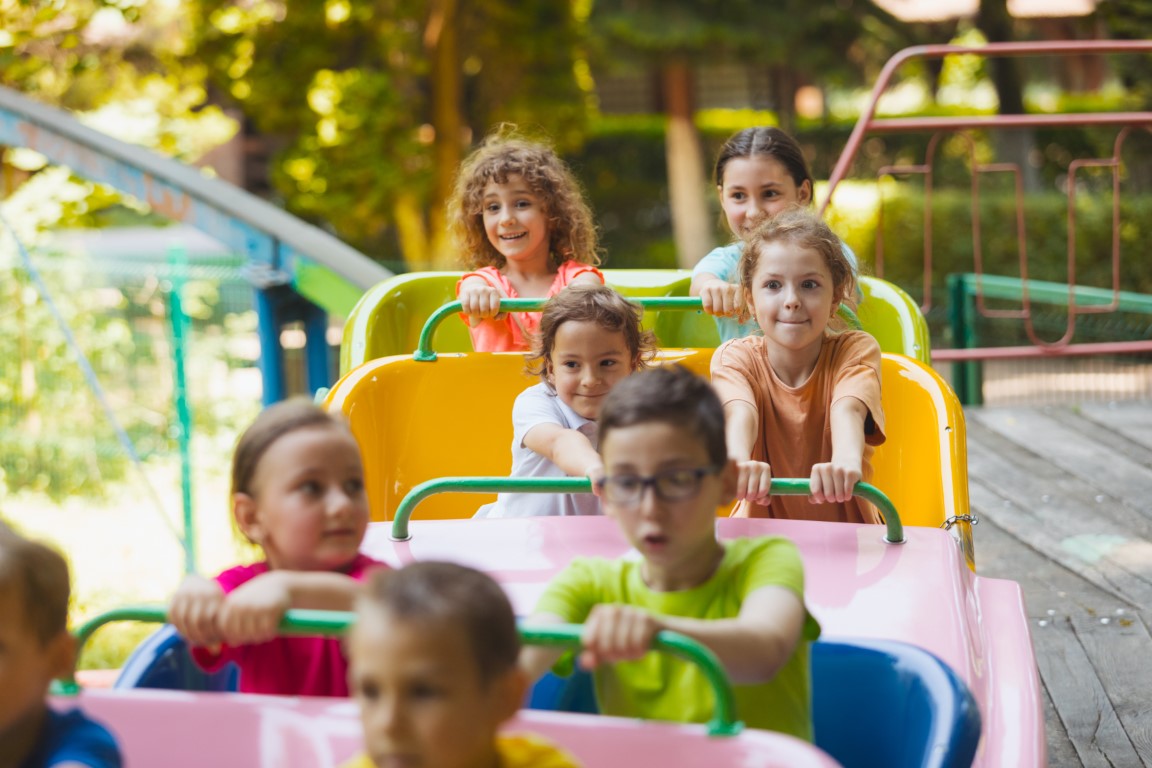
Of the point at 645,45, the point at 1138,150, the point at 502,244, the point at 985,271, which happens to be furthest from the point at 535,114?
the point at 502,244

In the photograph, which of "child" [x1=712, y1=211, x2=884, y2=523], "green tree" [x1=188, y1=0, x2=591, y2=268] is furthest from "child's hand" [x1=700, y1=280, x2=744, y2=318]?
"green tree" [x1=188, y1=0, x2=591, y2=268]

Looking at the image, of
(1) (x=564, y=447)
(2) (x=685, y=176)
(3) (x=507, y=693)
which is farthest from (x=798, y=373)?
(2) (x=685, y=176)

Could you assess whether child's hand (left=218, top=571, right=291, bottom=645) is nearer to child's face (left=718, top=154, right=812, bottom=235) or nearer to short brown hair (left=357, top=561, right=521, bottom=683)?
short brown hair (left=357, top=561, right=521, bottom=683)

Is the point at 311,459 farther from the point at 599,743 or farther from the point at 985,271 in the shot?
the point at 985,271

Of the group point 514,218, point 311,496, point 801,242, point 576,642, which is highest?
point 514,218

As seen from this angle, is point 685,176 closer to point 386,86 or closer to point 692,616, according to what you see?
point 386,86

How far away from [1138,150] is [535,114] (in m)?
4.94

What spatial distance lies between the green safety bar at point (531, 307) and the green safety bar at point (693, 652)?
1243mm

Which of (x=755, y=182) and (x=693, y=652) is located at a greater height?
(x=755, y=182)

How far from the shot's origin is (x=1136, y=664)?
2.84 metres

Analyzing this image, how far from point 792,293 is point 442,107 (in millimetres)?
8536

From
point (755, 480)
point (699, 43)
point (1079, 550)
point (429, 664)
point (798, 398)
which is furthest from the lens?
point (699, 43)

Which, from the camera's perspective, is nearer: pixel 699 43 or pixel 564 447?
pixel 564 447

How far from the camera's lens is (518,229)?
2.98 meters
